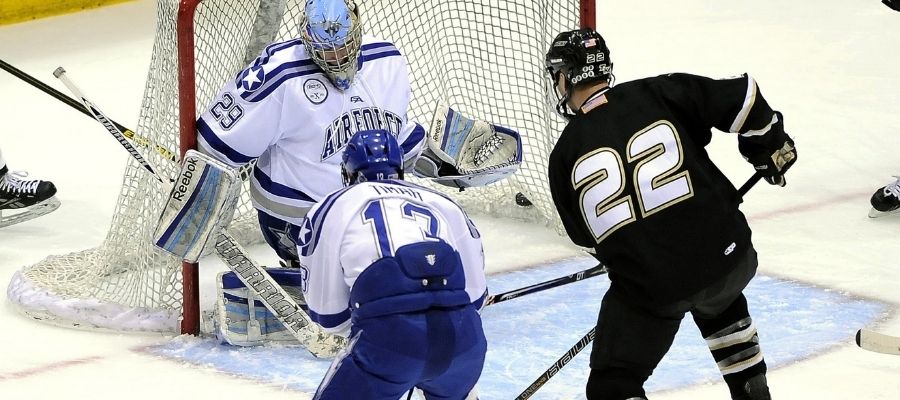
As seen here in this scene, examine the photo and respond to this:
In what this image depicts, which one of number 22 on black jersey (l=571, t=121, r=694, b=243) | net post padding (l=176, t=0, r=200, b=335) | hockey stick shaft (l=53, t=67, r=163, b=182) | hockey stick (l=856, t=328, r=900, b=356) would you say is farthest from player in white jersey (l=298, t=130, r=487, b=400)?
hockey stick shaft (l=53, t=67, r=163, b=182)

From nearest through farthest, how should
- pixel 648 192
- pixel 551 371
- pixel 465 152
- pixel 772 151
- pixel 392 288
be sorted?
pixel 392 288
pixel 648 192
pixel 772 151
pixel 551 371
pixel 465 152

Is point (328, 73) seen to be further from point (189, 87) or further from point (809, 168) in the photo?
point (809, 168)

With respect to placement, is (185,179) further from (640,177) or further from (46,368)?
(640,177)

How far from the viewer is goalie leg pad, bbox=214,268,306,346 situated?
420 cm

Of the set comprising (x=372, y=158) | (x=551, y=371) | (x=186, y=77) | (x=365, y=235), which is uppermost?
(x=186, y=77)

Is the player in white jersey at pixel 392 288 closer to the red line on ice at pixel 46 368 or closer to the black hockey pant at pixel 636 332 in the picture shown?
the black hockey pant at pixel 636 332

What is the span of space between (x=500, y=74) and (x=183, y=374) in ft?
5.78

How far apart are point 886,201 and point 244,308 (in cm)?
235

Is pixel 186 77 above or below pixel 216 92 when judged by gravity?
above

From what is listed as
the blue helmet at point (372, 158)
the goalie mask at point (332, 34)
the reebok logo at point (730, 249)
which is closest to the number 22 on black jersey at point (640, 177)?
the reebok logo at point (730, 249)

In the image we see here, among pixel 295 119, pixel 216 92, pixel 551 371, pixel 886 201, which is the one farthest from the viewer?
pixel 886 201

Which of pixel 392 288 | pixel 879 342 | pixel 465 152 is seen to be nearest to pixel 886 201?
pixel 465 152

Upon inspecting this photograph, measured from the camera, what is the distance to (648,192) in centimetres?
308

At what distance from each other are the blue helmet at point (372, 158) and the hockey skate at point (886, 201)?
2665 millimetres
